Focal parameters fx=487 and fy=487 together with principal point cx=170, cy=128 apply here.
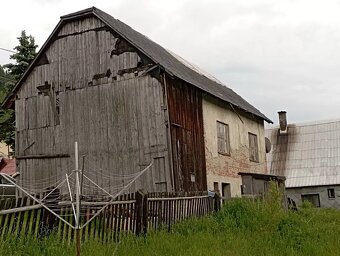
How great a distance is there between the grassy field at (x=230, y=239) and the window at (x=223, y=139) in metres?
7.35

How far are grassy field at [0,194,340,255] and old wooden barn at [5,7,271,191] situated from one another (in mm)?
4191

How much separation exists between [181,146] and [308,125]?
22.3 m

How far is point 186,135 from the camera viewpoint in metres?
17.9

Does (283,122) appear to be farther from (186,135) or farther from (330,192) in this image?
(186,135)

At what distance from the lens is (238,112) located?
23.5 meters

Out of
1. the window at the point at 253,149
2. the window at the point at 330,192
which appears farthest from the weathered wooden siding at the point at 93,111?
the window at the point at 330,192

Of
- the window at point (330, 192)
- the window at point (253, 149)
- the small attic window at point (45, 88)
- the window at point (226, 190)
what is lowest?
the window at point (330, 192)

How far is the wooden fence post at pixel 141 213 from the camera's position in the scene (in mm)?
9820

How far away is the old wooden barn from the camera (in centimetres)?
1700

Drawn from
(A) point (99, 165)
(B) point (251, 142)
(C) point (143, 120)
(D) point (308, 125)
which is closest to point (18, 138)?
(A) point (99, 165)

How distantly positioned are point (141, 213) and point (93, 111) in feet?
29.4

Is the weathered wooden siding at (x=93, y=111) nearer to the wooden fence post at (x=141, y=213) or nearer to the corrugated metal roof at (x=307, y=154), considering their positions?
the wooden fence post at (x=141, y=213)

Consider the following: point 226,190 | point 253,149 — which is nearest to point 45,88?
point 226,190

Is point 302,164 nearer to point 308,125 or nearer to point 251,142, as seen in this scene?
point 308,125
